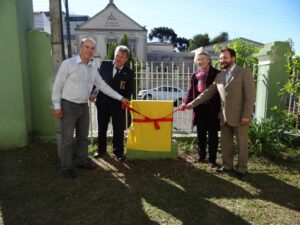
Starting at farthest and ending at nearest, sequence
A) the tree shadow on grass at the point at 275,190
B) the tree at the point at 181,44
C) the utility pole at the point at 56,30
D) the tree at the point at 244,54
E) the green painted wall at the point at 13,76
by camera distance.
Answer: the tree at the point at 181,44
the tree at the point at 244,54
the green painted wall at the point at 13,76
the utility pole at the point at 56,30
the tree shadow on grass at the point at 275,190

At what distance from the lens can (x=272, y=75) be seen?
6.12 m

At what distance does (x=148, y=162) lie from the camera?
4996mm

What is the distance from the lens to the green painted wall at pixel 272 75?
6.06m

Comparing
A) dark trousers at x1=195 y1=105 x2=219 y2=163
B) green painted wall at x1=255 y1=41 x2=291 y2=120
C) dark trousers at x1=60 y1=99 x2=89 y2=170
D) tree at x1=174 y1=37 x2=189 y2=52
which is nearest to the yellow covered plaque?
dark trousers at x1=195 y1=105 x2=219 y2=163

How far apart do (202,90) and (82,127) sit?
2019 millimetres

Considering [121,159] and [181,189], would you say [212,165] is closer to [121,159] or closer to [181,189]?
[181,189]

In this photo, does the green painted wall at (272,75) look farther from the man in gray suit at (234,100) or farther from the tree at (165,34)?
the tree at (165,34)

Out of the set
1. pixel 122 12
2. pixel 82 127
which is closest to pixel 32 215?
pixel 82 127

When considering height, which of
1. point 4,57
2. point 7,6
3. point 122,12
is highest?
point 122,12

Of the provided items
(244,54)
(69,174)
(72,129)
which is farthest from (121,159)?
(244,54)

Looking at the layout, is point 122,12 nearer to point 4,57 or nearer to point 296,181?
point 4,57

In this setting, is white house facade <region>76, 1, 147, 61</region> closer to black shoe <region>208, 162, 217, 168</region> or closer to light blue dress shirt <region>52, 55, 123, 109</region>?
black shoe <region>208, 162, 217, 168</region>

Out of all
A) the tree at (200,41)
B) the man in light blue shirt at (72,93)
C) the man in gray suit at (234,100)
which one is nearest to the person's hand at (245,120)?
the man in gray suit at (234,100)

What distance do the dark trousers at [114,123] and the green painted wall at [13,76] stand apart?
1.61 metres
